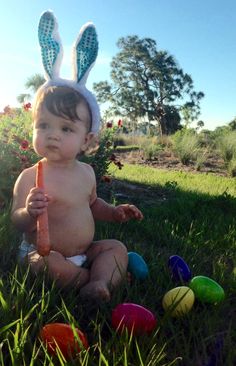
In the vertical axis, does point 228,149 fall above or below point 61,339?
above

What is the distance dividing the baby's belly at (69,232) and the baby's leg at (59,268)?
0.44 feet

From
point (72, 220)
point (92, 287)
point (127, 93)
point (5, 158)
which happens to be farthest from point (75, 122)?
point (127, 93)

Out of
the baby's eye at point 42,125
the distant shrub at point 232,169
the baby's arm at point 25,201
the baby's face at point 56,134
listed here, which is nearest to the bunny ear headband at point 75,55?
the baby's face at point 56,134

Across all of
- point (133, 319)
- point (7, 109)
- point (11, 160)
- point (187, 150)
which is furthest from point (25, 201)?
point (187, 150)

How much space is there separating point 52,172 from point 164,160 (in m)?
9.17

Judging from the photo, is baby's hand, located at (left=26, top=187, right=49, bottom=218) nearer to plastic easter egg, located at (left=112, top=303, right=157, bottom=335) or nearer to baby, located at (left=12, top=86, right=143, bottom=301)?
baby, located at (left=12, top=86, right=143, bottom=301)

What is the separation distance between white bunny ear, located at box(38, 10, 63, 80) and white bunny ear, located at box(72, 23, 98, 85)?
4.1 inches

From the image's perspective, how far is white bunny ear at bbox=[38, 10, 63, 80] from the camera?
7.89ft

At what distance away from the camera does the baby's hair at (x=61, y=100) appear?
225 centimetres

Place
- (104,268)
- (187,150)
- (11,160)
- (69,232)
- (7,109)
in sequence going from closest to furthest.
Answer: (104,268)
(69,232)
(11,160)
(7,109)
(187,150)

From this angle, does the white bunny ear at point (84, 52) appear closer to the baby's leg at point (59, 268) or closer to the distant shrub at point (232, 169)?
the baby's leg at point (59, 268)

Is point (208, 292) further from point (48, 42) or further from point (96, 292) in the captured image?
point (48, 42)

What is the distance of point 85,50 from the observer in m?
2.48

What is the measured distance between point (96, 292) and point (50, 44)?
1383mm
